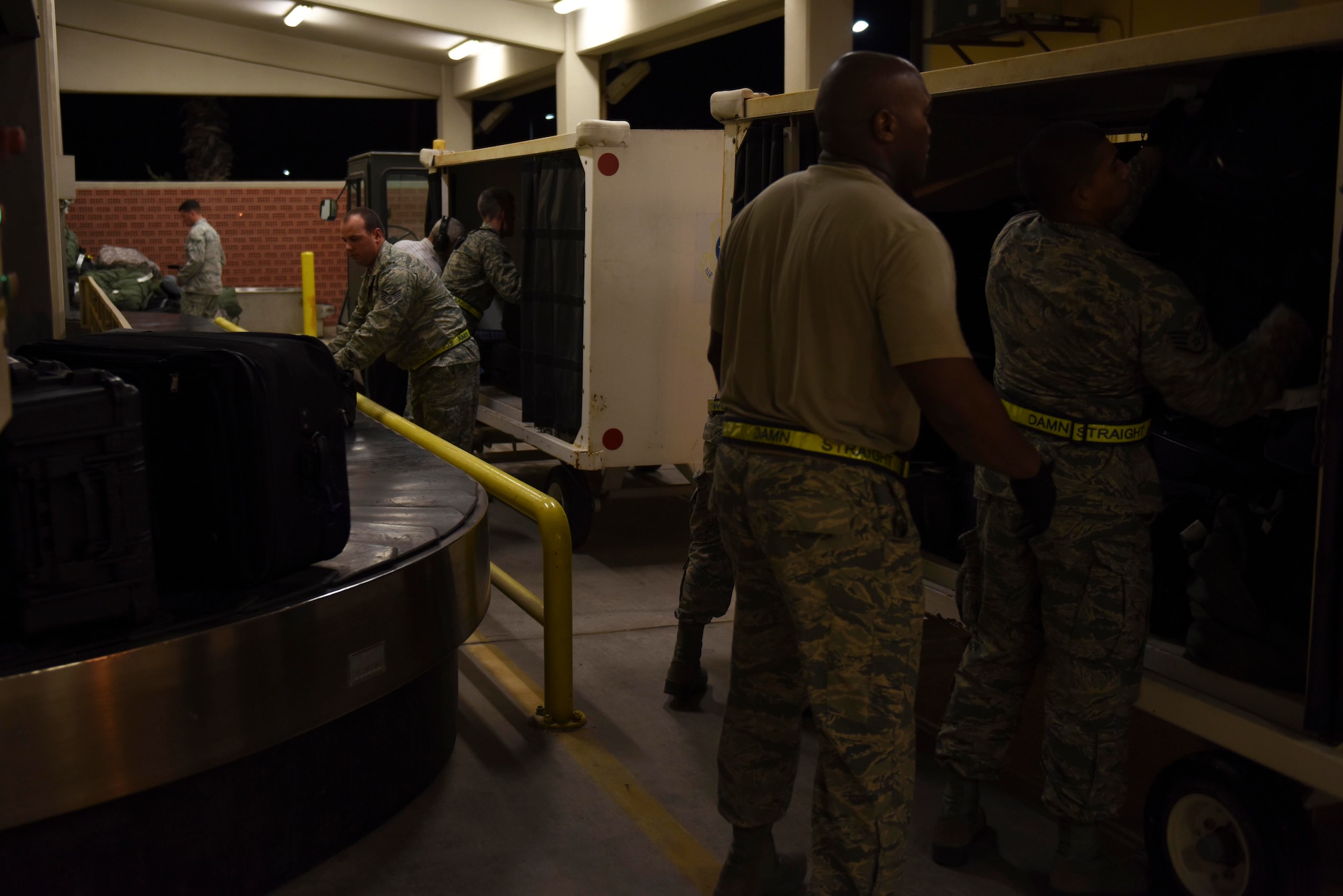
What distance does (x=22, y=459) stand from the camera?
8.27 feet

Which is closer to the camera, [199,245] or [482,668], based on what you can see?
[482,668]

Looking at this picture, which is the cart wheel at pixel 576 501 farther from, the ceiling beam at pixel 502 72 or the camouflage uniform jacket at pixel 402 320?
the ceiling beam at pixel 502 72

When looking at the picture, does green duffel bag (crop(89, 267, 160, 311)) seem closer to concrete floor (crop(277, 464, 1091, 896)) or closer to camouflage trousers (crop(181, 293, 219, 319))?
camouflage trousers (crop(181, 293, 219, 319))

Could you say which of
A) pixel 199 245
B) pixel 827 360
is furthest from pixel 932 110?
pixel 199 245

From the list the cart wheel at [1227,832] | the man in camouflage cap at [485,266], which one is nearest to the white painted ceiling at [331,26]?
the man in camouflage cap at [485,266]

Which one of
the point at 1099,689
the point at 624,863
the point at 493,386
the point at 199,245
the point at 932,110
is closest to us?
the point at 1099,689

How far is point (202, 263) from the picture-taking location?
1470cm

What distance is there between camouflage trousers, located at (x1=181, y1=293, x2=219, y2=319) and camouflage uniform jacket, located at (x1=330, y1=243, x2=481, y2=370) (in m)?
9.12

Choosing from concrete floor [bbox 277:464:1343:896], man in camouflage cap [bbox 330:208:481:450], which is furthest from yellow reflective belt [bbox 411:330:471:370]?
concrete floor [bbox 277:464:1343:896]

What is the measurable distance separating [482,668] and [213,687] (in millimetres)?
2138

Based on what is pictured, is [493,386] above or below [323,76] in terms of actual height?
below

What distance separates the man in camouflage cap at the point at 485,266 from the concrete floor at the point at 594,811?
10.6 feet

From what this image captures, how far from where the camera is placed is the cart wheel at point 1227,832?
2.70 metres

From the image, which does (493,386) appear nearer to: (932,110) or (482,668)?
(482,668)
